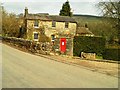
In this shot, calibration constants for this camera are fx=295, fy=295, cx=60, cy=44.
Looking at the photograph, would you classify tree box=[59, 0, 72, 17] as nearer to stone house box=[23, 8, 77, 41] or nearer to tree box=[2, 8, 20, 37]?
stone house box=[23, 8, 77, 41]

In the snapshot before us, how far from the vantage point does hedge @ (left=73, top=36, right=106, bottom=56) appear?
37.4 meters

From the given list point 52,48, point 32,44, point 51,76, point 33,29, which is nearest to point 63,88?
point 51,76

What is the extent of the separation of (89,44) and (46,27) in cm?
1894

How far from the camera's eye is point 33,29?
54.6m

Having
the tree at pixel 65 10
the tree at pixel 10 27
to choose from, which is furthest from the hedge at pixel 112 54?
the tree at pixel 65 10

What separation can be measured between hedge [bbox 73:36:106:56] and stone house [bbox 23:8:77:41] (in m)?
17.3

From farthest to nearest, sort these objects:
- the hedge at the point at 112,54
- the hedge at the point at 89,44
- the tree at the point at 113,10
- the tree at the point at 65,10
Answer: the tree at the point at 65,10
the tree at the point at 113,10
the hedge at the point at 89,44
the hedge at the point at 112,54

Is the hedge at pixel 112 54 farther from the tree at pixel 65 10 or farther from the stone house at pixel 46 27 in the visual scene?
the tree at pixel 65 10

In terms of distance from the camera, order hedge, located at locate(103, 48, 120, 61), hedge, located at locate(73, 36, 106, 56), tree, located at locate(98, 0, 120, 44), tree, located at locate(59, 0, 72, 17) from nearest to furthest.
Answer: hedge, located at locate(103, 48, 120, 61) < hedge, located at locate(73, 36, 106, 56) < tree, located at locate(98, 0, 120, 44) < tree, located at locate(59, 0, 72, 17)

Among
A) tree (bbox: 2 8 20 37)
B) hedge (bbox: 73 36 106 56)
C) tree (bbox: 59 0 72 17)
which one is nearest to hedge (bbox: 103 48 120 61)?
hedge (bbox: 73 36 106 56)

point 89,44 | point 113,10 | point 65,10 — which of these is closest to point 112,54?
point 89,44

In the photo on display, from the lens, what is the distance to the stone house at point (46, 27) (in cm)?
5453

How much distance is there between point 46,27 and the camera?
183 ft

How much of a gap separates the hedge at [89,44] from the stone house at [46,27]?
1735 cm
